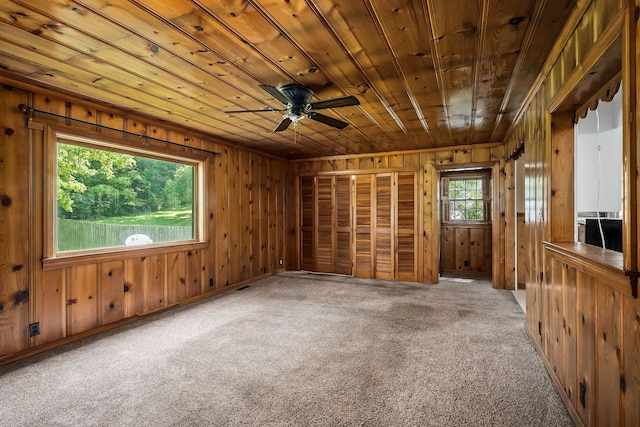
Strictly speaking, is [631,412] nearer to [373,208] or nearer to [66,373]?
[66,373]

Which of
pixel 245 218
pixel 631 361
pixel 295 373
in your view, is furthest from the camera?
pixel 245 218

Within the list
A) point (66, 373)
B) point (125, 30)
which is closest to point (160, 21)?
point (125, 30)

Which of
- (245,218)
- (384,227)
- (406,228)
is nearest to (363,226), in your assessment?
(384,227)

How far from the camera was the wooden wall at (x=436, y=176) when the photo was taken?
496cm

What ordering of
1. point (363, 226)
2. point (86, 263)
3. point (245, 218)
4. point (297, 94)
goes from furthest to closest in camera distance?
point (363, 226)
point (245, 218)
point (86, 263)
point (297, 94)

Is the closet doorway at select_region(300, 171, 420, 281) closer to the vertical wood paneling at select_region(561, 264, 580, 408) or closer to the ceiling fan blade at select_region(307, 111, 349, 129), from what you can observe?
the ceiling fan blade at select_region(307, 111, 349, 129)

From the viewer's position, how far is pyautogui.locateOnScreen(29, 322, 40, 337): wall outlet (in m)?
2.75

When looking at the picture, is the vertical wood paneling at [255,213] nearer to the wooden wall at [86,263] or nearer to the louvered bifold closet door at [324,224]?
the wooden wall at [86,263]

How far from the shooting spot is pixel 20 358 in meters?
2.67

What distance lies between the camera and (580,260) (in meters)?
1.68

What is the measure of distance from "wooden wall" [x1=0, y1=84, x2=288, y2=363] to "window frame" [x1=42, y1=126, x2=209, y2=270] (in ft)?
0.14

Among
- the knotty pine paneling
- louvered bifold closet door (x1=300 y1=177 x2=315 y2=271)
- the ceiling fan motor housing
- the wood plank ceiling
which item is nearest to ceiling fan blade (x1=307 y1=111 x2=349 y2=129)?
the ceiling fan motor housing

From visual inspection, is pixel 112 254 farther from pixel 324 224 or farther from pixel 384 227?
pixel 384 227

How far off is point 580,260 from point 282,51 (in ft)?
7.02
